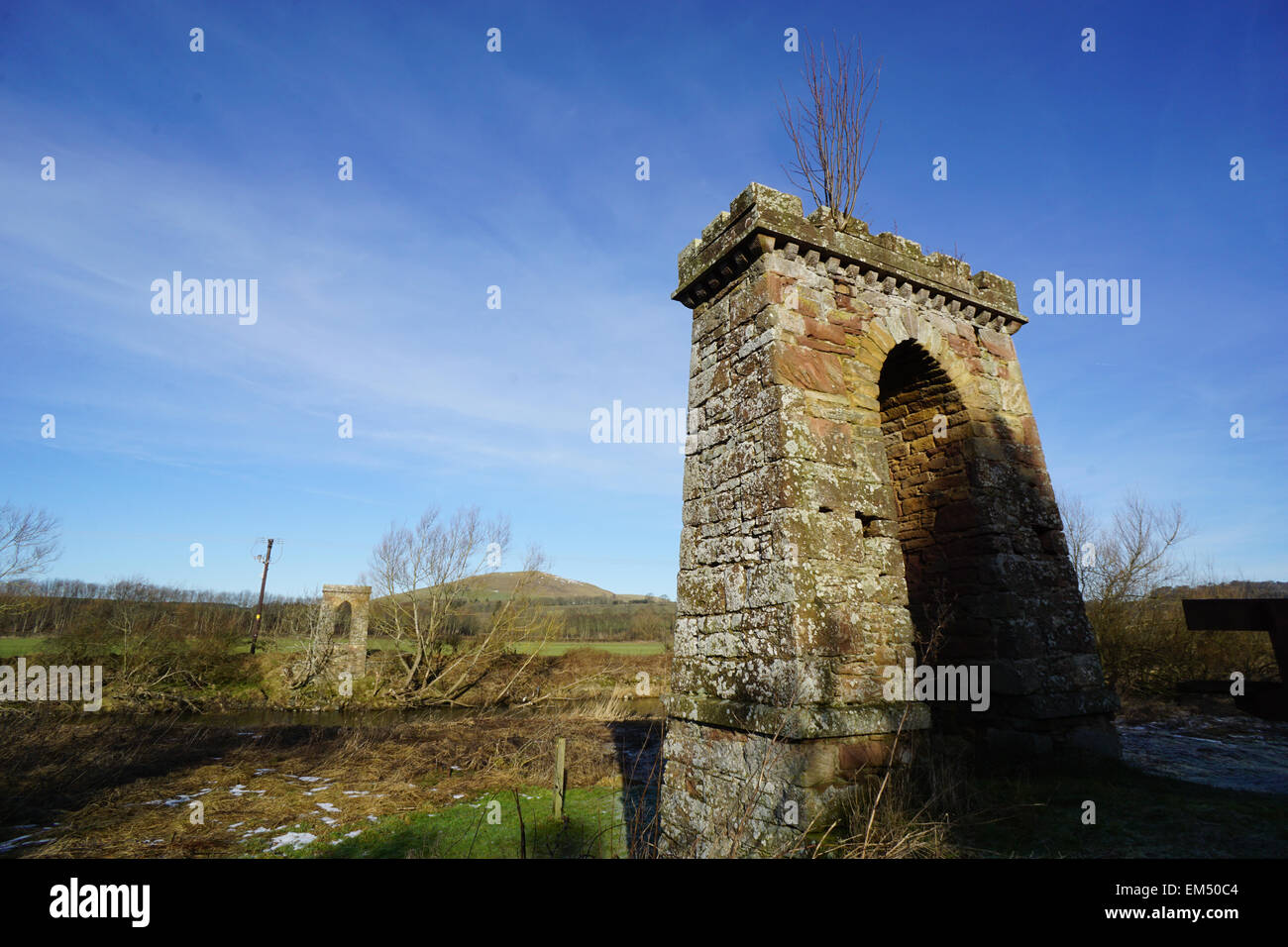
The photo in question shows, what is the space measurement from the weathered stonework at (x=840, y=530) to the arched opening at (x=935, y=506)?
23 mm

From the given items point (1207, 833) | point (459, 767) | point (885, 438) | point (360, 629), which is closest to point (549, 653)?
point (360, 629)

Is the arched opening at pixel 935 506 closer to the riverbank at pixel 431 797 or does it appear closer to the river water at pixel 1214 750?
the riverbank at pixel 431 797

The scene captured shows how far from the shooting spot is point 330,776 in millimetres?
11406

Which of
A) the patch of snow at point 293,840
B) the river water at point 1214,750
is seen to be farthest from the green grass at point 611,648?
the river water at point 1214,750

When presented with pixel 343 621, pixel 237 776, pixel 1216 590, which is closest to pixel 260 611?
pixel 343 621

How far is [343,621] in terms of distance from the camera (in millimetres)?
A: 27297

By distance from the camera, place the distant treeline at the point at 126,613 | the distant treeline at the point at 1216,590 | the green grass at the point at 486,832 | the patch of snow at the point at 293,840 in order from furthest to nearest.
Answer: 1. the distant treeline at the point at 126,613
2. the distant treeline at the point at 1216,590
3. the patch of snow at the point at 293,840
4. the green grass at the point at 486,832

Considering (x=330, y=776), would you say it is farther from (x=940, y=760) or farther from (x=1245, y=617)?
(x=1245, y=617)

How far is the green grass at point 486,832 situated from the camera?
695 cm

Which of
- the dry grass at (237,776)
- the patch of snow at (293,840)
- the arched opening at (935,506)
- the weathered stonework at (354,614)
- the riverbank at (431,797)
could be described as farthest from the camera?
the weathered stonework at (354,614)

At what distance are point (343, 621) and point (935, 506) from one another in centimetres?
2817

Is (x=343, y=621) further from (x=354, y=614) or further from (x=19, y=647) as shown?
(x=19, y=647)

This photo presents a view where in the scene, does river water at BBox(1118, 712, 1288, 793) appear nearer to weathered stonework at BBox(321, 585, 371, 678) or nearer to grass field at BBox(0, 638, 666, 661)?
grass field at BBox(0, 638, 666, 661)

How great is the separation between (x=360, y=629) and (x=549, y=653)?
10332 millimetres
